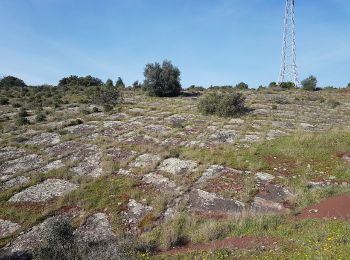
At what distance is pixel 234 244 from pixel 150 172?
591 cm

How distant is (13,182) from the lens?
14.5 m

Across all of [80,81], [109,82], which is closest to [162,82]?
[109,82]

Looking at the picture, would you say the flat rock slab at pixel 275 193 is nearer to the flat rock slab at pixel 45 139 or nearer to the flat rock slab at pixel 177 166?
the flat rock slab at pixel 177 166

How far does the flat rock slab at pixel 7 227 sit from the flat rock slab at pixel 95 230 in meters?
1.82

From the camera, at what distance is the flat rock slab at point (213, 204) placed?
1258 centimetres

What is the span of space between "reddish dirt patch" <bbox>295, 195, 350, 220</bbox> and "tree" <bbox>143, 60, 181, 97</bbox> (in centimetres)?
2762

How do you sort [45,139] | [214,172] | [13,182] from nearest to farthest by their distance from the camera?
[13,182]
[214,172]
[45,139]

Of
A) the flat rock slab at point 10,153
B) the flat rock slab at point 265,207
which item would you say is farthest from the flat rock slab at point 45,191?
the flat rock slab at point 265,207

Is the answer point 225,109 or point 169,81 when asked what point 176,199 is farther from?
point 169,81

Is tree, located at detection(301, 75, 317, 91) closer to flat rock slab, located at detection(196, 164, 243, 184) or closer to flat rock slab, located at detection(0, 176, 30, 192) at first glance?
flat rock slab, located at detection(196, 164, 243, 184)

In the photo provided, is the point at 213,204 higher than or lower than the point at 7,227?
higher

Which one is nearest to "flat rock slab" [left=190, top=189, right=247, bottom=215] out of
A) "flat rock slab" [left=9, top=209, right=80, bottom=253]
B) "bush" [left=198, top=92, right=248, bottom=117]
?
"flat rock slab" [left=9, top=209, right=80, bottom=253]

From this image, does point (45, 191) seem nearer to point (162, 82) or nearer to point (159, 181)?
point (159, 181)

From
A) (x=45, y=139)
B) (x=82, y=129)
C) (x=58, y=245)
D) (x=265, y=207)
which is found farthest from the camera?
(x=82, y=129)
